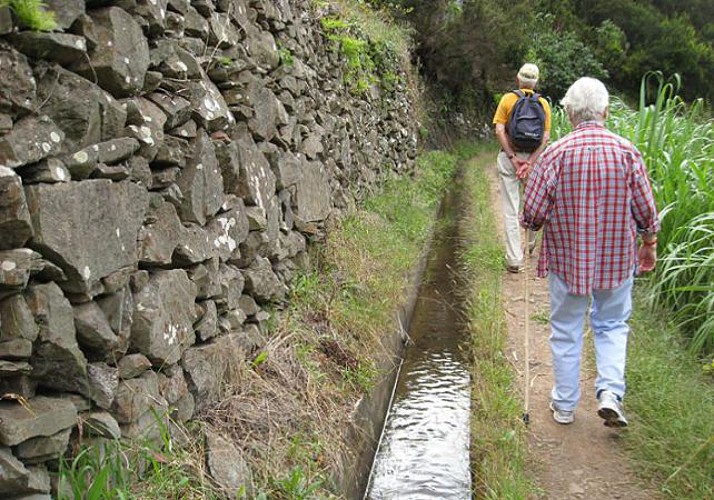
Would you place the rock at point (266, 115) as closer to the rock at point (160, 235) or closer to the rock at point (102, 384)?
the rock at point (160, 235)

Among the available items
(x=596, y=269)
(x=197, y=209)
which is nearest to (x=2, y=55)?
(x=197, y=209)

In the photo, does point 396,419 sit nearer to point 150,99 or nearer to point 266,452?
point 266,452

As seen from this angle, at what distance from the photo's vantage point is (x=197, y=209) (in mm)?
3648

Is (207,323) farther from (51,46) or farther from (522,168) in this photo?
(522,168)

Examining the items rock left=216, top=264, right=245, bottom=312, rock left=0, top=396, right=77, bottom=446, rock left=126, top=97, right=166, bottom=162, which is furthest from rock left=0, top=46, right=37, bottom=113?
rock left=216, top=264, right=245, bottom=312

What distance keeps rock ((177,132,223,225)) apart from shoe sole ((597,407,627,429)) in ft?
Answer: 8.04

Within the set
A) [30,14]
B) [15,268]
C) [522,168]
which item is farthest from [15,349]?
[522,168]

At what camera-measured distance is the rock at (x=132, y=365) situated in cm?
293

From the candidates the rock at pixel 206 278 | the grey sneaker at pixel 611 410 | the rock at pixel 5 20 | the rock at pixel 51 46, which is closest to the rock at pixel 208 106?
the rock at pixel 206 278

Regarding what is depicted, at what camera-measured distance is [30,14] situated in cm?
240

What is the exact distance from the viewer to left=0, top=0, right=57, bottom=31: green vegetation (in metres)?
2.38

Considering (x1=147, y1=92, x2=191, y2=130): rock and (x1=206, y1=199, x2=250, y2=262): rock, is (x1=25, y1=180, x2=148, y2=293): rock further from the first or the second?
(x1=206, y1=199, x2=250, y2=262): rock

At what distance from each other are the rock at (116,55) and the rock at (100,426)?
1.36 m

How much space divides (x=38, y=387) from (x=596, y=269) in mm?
2879
